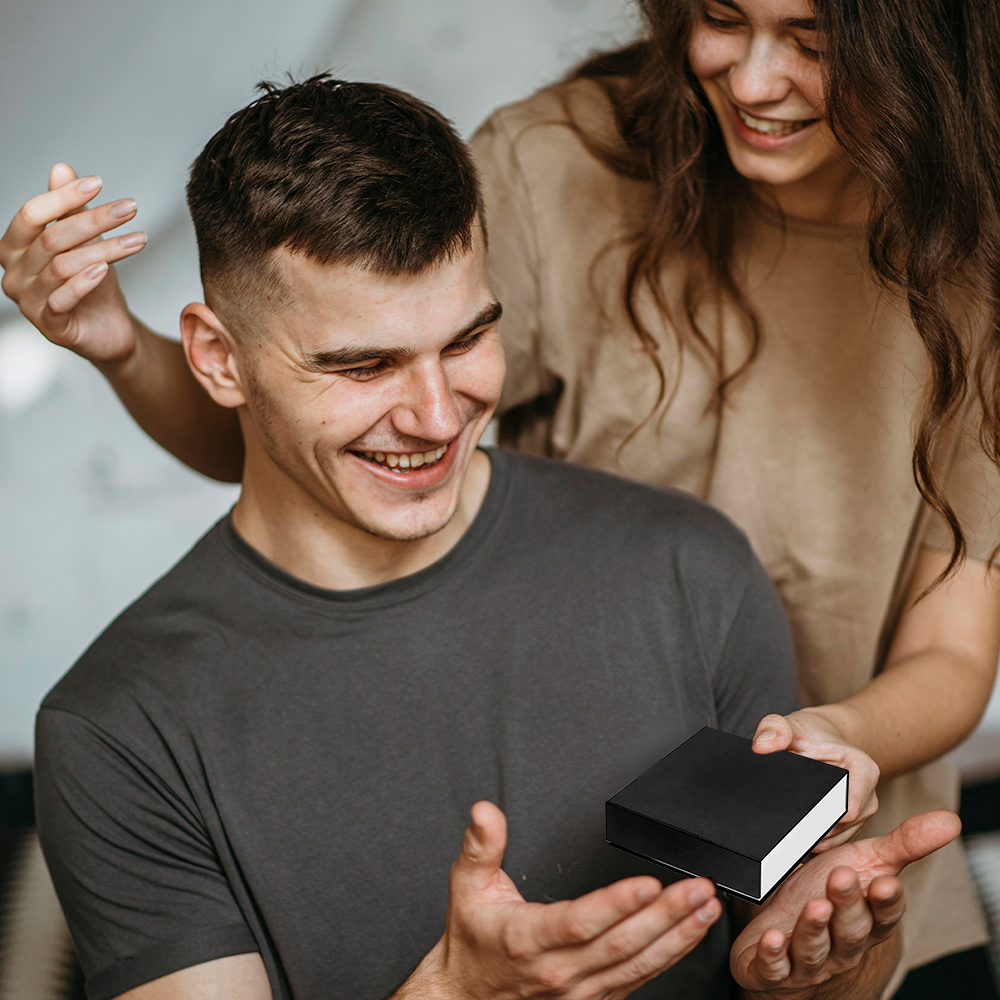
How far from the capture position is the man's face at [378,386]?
3.66 feet

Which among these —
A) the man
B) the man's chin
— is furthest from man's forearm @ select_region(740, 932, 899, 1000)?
the man's chin

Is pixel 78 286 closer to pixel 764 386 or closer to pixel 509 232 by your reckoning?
pixel 509 232

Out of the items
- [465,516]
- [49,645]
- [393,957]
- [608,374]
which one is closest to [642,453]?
[608,374]

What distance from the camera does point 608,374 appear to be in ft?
5.00

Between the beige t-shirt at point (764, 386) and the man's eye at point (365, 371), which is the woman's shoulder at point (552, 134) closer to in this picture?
the beige t-shirt at point (764, 386)

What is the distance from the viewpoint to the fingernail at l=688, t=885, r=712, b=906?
0.84 m

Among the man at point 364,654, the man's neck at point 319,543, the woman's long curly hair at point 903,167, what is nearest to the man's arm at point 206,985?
the man at point 364,654

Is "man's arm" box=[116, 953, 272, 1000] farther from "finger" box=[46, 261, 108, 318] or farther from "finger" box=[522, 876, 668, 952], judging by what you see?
"finger" box=[46, 261, 108, 318]

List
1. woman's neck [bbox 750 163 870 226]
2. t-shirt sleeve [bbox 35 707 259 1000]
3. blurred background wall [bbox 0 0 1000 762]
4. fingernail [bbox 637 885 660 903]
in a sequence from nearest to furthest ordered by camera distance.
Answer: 1. fingernail [bbox 637 885 660 903]
2. t-shirt sleeve [bbox 35 707 259 1000]
3. woman's neck [bbox 750 163 870 226]
4. blurred background wall [bbox 0 0 1000 762]

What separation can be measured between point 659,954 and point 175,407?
0.92 metres

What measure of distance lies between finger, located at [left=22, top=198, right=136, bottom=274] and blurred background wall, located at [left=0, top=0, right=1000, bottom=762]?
93cm

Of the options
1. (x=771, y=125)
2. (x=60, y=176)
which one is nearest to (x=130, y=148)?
(x=60, y=176)

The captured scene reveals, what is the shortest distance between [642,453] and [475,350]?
1.39 ft

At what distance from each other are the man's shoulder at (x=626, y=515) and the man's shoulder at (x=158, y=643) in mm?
365
